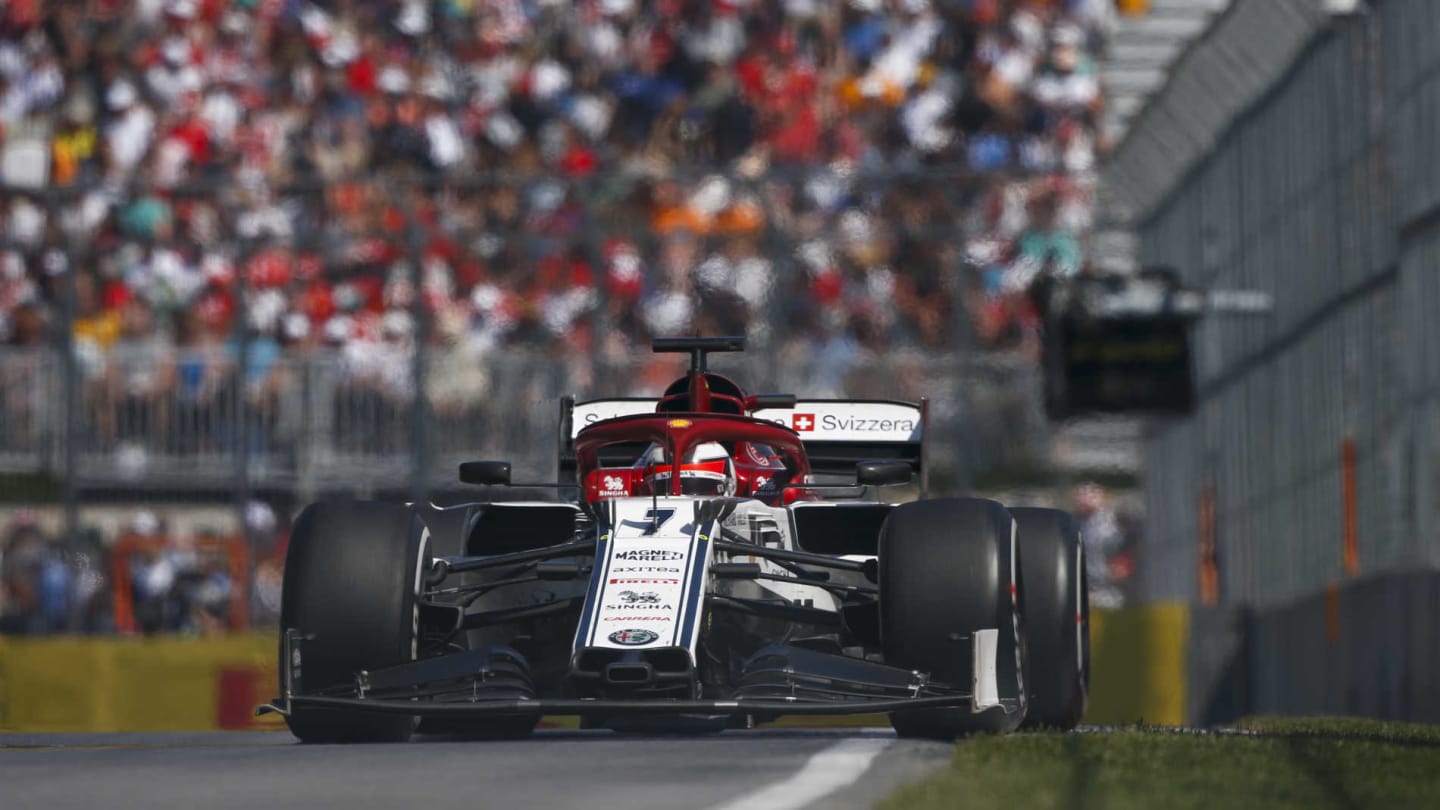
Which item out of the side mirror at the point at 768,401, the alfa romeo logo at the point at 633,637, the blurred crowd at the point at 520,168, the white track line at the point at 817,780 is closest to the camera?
the white track line at the point at 817,780

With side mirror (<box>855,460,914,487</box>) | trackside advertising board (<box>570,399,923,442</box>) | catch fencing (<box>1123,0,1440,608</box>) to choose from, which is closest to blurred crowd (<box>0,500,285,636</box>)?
catch fencing (<box>1123,0,1440,608</box>)

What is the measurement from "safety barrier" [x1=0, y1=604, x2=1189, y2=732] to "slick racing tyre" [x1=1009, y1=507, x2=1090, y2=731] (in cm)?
802

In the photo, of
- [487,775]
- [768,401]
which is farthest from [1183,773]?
[768,401]

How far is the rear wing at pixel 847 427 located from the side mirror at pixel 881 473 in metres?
1.57

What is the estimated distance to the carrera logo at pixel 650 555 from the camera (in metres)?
9.47

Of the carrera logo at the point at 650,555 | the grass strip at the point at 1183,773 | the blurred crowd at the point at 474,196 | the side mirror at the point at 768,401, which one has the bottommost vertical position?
the grass strip at the point at 1183,773

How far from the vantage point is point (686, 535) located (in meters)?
9.66

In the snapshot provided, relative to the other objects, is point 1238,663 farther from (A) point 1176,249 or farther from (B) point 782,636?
(B) point 782,636

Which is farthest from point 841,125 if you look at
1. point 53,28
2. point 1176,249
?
point 53,28

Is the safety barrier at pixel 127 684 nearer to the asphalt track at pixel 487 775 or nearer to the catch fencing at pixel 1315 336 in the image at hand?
the catch fencing at pixel 1315 336

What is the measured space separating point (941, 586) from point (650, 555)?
3.32 ft

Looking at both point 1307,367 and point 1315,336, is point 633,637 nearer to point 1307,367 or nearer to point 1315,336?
point 1315,336

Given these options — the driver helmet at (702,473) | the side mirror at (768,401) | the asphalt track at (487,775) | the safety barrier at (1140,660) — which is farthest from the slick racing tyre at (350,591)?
the safety barrier at (1140,660)

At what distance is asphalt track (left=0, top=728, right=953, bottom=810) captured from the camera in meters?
6.60
